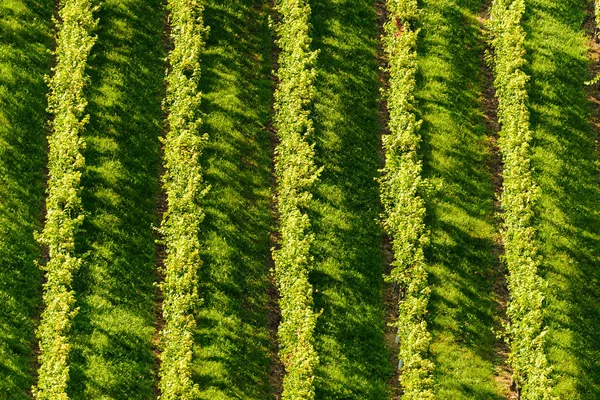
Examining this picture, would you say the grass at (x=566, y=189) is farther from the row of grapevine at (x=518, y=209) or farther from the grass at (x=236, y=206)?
the grass at (x=236, y=206)

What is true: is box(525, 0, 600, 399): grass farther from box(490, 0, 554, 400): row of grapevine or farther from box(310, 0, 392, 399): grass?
box(310, 0, 392, 399): grass

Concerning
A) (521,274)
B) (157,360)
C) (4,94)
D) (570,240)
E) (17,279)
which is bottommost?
(157,360)

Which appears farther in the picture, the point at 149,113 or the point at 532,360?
the point at 149,113

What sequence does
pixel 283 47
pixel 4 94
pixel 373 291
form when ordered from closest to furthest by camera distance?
pixel 373 291 → pixel 4 94 → pixel 283 47

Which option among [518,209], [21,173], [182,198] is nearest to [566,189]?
[518,209]

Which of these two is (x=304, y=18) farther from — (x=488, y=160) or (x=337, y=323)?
(x=337, y=323)

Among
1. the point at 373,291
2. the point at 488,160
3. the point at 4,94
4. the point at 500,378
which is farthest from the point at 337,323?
the point at 4,94
